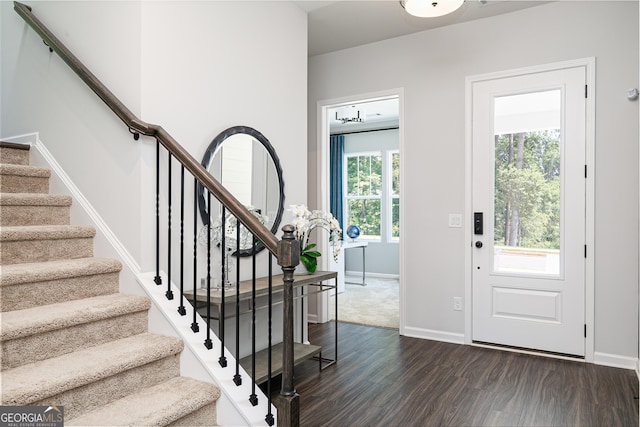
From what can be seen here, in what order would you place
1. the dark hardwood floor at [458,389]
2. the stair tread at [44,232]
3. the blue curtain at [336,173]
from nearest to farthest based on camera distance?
1. the stair tread at [44,232]
2. the dark hardwood floor at [458,389]
3. the blue curtain at [336,173]

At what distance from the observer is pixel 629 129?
10.5 feet

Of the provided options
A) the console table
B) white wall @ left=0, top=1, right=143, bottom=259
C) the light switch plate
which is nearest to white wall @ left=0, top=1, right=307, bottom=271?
white wall @ left=0, top=1, right=143, bottom=259

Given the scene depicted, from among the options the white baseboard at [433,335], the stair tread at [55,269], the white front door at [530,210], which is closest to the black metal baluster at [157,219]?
the stair tread at [55,269]

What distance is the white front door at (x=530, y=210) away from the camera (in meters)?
3.42

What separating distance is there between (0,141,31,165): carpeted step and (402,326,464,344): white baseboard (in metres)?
3.40

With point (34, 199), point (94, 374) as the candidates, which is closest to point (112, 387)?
point (94, 374)

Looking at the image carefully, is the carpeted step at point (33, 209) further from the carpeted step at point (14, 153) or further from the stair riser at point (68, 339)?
the stair riser at point (68, 339)

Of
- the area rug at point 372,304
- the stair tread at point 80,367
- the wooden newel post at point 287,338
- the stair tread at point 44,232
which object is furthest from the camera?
the area rug at point 372,304

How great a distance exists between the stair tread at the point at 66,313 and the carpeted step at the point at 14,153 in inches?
50.1

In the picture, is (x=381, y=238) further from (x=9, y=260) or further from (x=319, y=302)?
(x=9, y=260)

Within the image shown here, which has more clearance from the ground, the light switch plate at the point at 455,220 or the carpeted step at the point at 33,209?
the carpeted step at the point at 33,209

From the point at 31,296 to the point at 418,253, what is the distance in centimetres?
308

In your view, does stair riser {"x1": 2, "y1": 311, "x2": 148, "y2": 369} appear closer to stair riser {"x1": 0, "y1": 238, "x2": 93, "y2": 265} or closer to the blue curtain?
stair riser {"x1": 0, "y1": 238, "x2": 93, "y2": 265}

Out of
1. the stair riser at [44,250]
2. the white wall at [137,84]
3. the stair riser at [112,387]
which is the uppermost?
the white wall at [137,84]
